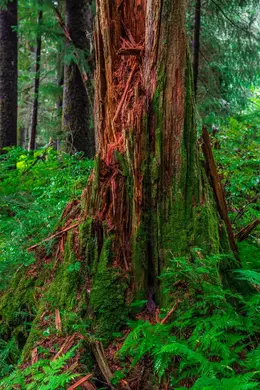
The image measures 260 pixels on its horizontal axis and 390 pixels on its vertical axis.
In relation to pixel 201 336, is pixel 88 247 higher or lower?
higher

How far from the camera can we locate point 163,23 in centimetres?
338

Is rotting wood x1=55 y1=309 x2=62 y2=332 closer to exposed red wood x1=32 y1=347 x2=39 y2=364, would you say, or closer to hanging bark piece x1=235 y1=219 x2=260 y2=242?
exposed red wood x1=32 y1=347 x2=39 y2=364

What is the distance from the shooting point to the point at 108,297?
126 inches

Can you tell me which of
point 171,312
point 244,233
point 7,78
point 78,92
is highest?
point 7,78

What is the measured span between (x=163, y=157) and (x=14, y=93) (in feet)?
25.7

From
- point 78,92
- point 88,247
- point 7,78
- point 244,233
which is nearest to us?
point 88,247

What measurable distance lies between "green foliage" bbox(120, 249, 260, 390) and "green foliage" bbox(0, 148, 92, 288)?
1441 millimetres

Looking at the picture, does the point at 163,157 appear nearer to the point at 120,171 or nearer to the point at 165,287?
the point at 120,171

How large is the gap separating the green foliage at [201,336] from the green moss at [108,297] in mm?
202

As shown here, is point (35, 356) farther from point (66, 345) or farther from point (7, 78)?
point (7, 78)

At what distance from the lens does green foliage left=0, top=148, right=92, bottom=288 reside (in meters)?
4.04

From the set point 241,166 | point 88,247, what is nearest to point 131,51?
point 88,247

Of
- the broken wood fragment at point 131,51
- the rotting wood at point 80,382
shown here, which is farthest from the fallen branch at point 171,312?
the broken wood fragment at point 131,51

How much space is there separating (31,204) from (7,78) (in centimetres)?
640
